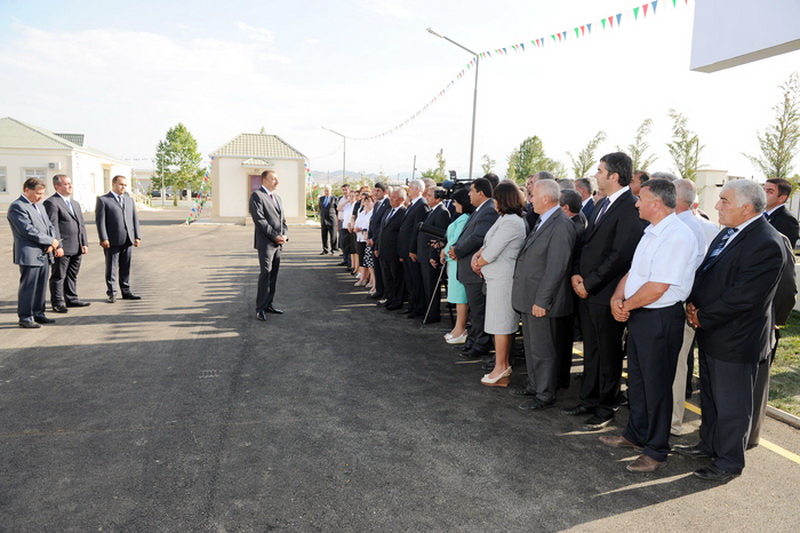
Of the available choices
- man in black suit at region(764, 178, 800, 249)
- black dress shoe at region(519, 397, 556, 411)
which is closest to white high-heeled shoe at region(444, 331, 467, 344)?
black dress shoe at region(519, 397, 556, 411)

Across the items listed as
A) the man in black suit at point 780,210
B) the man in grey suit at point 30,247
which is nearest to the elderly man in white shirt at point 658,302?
the man in black suit at point 780,210

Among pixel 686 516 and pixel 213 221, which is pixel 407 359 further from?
pixel 213 221

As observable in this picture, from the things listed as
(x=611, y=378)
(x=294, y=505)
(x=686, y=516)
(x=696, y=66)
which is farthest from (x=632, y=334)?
(x=696, y=66)

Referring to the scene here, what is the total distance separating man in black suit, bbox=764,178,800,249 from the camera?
5.81 metres

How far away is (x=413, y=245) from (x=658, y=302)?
5.04m

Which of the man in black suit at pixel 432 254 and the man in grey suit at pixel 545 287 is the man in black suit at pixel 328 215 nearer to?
the man in black suit at pixel 432 254

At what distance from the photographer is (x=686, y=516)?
3408 mm

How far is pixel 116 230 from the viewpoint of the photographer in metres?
9.10

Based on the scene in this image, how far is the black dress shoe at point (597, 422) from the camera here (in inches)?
185

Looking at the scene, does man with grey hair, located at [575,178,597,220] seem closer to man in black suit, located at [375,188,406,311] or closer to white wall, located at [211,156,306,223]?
man in black suit, located at [375,188,406,311]

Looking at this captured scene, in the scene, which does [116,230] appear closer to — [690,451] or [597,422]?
[597,422]

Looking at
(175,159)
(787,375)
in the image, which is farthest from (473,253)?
(175,159)

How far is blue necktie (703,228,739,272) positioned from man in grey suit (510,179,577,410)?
45.3 inches

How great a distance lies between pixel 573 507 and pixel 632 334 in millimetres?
1405
